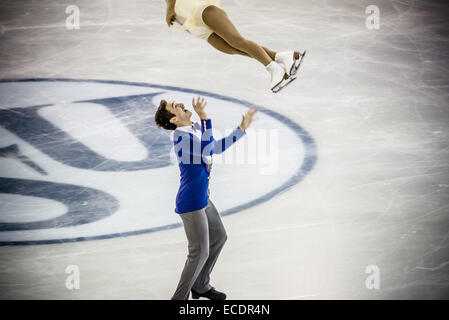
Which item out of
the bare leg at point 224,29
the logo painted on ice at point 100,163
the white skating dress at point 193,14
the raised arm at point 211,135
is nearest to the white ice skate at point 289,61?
the bare leg at point 224,29

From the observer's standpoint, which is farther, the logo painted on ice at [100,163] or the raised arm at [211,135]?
the logo painted on ice at [100,163]

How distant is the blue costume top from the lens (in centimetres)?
460

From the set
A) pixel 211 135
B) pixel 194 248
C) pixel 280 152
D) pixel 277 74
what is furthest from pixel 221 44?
pixel 280 152

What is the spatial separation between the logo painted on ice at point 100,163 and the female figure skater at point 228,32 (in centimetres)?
157

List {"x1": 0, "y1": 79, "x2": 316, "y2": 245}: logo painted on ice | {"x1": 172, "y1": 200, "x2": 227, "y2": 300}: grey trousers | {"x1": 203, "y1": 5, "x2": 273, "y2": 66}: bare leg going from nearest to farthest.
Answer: {"x1": 172, "y1": 200, "x2": 227, "y2": 300}: grey trousers
{"x1": 203, "y1": 5, "x2": 273, "y2": 66}: bare leg
{"x1": 0, "y1": 79, "x2": 316, "y2": 245}: logo painted on ice

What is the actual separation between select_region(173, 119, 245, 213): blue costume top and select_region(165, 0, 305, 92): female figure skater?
0.93m

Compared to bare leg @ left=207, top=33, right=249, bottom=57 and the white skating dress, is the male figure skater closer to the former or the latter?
the white skating dress

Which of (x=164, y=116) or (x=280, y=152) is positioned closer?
(x=164, y=116)

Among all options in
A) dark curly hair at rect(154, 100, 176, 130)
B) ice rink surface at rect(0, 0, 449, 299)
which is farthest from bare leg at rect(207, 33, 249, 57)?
ice rink surface at rect(0, 0, 449, 299)

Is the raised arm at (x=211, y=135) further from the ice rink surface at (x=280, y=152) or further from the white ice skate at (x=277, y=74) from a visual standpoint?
the ice rink surface at (x=280, y=152)

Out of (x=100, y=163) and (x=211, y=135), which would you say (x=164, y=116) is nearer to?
(x=211, y=135)

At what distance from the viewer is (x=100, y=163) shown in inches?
287

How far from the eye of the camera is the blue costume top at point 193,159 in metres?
4.60

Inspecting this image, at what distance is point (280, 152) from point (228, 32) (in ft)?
8.17
